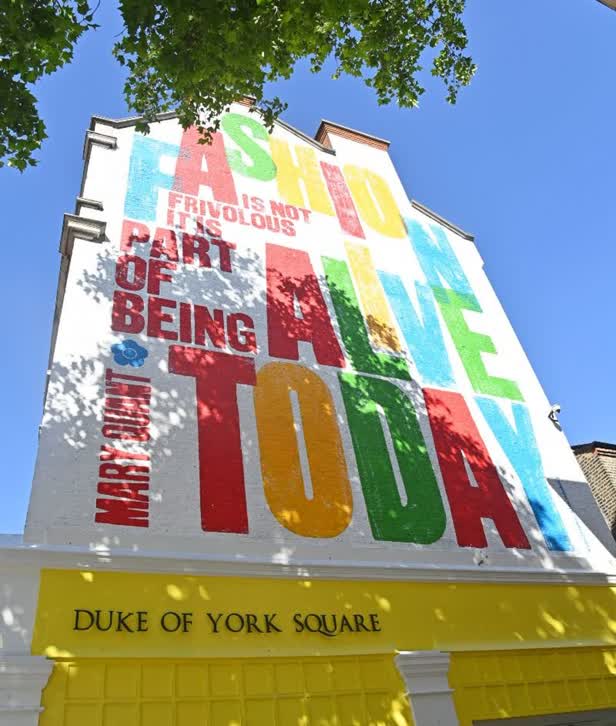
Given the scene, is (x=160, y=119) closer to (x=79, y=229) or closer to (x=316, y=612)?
(x=79, y=229)

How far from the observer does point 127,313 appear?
9570 millimetres

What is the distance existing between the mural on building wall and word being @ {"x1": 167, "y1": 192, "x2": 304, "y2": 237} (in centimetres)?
4

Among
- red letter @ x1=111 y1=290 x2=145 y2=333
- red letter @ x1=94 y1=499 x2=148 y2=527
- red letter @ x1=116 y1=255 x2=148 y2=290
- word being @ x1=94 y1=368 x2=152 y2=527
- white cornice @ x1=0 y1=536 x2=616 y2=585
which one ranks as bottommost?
white cornice @ x1=0 y1=536 x2=616 y2=585

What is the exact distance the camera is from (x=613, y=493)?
18516 millimetres

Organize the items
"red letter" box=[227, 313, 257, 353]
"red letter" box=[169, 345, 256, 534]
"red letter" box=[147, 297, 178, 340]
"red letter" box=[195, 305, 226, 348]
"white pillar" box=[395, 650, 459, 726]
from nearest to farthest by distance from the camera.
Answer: "white pillar" box=[395, 650, 459, 726] < "red letter" box=[169, 345, 256, 534] < "red letter" box=[147, 297, 178, 340] < "red letter" box=[195, 305, 226, 348] < "red letter" box=[227, 313, 257, 353]

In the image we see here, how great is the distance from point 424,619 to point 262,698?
2666mm

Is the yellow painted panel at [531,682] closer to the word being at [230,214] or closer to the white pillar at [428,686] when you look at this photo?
the white pillar at [428,686]

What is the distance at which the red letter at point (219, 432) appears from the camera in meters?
8.17

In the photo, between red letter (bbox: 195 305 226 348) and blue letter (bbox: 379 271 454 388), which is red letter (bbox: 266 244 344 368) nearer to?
red letter (bbox: 195 305 226 348)

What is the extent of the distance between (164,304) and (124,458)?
3.07m

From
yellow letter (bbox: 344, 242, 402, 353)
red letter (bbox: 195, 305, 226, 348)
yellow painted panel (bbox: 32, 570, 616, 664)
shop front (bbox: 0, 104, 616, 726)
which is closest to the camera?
yellow painted panel (bbox: 32, 570, 616, 664)

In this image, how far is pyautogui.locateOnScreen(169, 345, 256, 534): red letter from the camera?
26.8ft

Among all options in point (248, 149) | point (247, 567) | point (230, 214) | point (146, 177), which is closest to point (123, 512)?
point (247, 567)

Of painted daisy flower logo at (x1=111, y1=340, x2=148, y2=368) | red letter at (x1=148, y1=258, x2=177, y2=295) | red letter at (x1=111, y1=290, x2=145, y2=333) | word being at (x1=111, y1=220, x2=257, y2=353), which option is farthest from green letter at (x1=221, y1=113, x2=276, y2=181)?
painted daisy flower logo at (x1=111, y1=340, x2=148, y2=368)
